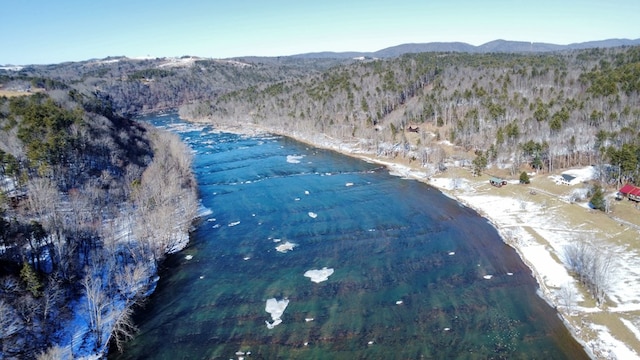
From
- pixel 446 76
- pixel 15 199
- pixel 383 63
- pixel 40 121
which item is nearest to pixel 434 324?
pixel 15 199

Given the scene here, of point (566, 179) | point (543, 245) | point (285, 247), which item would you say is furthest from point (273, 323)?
point (566, 179)

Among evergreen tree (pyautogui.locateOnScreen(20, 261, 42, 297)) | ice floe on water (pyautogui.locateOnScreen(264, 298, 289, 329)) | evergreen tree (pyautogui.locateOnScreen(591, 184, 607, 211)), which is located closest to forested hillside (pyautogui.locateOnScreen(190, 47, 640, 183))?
evergreen tree (pyautogui.locateOnScreen(591, 184, 607, 211))

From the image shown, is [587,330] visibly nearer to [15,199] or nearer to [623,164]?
[623,164]

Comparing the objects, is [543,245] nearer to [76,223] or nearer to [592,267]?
→ [592,267]

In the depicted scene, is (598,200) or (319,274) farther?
(598,200)

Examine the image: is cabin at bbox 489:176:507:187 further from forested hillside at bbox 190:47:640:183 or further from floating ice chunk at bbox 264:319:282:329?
floating ice chunk at bbox 264:319:282:329
